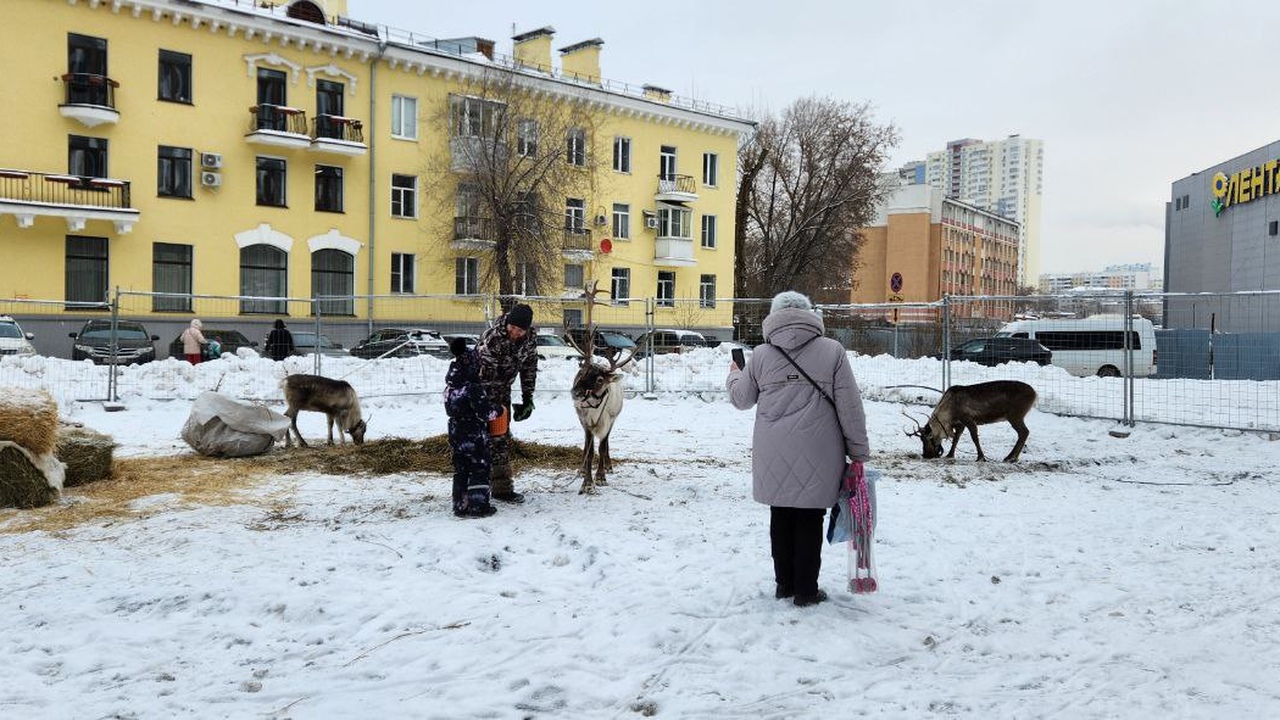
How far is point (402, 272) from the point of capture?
34156mm

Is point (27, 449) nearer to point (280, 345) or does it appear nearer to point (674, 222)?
point (280, 345)

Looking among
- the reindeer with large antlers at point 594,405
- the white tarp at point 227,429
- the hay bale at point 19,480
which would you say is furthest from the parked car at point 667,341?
the hay bale at point 19,480

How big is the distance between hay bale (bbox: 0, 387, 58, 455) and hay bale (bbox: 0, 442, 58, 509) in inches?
3.9

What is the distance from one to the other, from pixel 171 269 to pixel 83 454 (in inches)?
921

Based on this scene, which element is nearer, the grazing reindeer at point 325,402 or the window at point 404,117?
the grazing reindeer at point 325,402

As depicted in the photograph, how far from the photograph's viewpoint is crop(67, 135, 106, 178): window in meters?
27.7

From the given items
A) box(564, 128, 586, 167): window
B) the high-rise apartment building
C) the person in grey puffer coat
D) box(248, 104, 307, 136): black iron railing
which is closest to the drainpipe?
box(248, 104, 307, 136): black iron railing

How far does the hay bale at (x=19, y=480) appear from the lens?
743 centimetres

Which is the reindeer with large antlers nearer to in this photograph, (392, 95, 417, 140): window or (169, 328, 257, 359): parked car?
(169, 328, 257, 359): parked car

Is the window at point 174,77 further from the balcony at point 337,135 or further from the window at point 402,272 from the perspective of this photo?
the window at point 402,272

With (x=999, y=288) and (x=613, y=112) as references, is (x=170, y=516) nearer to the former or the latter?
(x=613, y=112)

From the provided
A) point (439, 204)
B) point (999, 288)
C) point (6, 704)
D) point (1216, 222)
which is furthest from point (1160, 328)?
point (999, 288)

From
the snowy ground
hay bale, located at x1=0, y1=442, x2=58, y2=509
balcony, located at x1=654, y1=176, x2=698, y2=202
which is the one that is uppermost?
balcony, located at x1=654, y1=176, x2=698, y2=202

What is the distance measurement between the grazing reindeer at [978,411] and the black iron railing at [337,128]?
26152 millimetres
